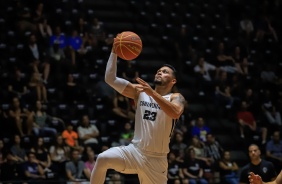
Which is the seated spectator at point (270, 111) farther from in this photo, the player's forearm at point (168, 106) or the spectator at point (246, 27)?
the player's forearm at point (168, 106)

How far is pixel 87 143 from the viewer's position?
1459 cm

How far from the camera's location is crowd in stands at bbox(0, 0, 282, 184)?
1400 cm

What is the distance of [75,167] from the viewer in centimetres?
1376

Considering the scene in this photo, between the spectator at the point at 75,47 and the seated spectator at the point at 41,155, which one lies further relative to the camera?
the spectator at the point at 75,47

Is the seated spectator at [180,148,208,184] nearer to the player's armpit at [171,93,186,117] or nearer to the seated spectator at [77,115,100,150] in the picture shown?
the seated spectator at [77,115,100,150]

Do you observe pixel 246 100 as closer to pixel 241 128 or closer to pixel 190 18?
pixel 241 128

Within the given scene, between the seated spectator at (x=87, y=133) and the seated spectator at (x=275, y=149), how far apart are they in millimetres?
4609

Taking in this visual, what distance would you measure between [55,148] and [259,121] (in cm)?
642

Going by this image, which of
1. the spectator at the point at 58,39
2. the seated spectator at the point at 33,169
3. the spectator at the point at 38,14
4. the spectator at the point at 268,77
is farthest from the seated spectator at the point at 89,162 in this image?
the spectator at the point at 268,77

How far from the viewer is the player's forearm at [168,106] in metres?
7.85

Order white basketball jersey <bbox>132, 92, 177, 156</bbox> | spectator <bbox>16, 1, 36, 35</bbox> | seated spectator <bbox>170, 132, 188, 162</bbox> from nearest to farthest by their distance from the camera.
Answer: white basketball jersey <bbox>132, 92, 177, 156</bbox> → seated spectator <bbox>170, 132, 188, 162</bbox> → spectator <bbox>16, 1, 36, 35</bbox>

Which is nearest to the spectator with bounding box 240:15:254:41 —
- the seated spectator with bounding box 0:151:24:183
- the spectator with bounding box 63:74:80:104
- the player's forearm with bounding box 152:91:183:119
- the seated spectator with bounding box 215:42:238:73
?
the seated spectator with bounding box 215:42:238:73

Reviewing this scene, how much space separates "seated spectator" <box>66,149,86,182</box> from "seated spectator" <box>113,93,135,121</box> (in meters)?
2.40

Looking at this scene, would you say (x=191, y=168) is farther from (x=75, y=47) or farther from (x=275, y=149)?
(x=75, y=47)
